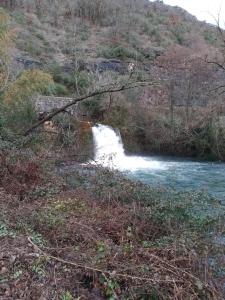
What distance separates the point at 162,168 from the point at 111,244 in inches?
530

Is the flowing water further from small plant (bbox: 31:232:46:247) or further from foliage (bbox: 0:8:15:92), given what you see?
small plant (bbox: 31:232:46:247)

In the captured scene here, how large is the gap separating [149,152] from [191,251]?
1772cm

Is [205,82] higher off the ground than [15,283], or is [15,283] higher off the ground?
[205,82]

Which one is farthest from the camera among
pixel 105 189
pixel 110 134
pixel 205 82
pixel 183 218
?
pixel 205 82

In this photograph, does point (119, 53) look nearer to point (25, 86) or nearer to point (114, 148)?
point (114, 148)

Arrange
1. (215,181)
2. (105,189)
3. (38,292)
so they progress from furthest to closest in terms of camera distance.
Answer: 1. (215,181)
2. (105,189)
3. (38,292)

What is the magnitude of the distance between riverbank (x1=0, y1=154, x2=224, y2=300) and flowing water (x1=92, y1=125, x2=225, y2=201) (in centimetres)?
626

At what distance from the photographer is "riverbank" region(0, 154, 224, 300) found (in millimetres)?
5250

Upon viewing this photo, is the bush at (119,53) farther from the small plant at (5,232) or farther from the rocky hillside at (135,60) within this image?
the small plant at (5,232)

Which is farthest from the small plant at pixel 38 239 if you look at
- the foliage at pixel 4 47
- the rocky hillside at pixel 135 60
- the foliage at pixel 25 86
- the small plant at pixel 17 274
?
the foliage at pixel 25 86

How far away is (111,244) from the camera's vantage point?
20.6 feet

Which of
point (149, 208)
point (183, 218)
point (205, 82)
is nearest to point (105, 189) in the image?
point (149, 208)

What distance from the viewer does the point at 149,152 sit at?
23.7 m

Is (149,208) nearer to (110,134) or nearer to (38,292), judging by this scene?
(38,292)
